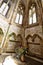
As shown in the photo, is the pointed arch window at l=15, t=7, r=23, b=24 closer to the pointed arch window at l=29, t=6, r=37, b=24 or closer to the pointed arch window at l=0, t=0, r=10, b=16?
the pointed arch window at l=29, t=6, r=37, b=24

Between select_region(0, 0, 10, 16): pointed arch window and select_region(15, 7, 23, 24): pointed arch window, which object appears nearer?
select_region(0, 0, 10, 16): pointed arch window

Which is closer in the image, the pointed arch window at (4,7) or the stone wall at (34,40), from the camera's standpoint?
the stone wall at (34,40)

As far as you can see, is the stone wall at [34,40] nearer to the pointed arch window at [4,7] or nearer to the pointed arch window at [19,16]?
the pointed arch window at [19,16]

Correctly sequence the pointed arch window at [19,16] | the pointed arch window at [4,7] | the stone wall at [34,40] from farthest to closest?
the pointed arch window at [19,16], the pointed arch window at [4,7], the stone wall at [34,40]

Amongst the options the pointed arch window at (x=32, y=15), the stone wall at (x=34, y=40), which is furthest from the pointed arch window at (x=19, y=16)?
the stone wall at (x=34, y=40)

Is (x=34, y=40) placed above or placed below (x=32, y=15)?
below

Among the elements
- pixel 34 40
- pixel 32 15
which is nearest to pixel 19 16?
pixel 32 15

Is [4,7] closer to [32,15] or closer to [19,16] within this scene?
[19,16]

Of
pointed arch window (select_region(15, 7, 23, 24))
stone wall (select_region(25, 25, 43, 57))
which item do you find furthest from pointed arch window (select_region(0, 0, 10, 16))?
stone wall (select_region(25, 25, 43, 57))

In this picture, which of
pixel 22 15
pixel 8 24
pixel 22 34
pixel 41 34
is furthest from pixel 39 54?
pixel 22 15

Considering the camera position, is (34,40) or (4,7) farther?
(4,7)

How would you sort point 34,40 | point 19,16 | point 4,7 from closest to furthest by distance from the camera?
point 34,40 → point 4,7 → point 19,16

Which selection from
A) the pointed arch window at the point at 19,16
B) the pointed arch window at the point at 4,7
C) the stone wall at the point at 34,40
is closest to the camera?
the stone wall at the point at 34,40

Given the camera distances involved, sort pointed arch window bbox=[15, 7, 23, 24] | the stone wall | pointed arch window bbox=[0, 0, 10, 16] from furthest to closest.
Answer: pointed arch window bbox=[15, 7, 23, 24] → pointed arch window bbox=[0, 0, 10, 16] → the stone wall
